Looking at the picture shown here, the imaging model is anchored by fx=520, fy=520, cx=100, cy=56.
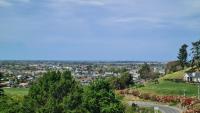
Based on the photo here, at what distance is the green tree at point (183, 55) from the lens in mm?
163750

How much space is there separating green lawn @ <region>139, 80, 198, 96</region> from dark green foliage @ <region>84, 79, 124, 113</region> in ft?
168

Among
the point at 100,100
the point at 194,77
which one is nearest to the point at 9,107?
the point at 100,100

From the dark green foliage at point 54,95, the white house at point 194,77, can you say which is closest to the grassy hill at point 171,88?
the white house at point 194,77

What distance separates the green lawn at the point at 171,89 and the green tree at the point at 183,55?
102 feet

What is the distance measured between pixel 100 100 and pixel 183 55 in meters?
108

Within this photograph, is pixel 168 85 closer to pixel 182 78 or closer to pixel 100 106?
pixel 182 78

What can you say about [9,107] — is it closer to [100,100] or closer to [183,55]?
[100,100]

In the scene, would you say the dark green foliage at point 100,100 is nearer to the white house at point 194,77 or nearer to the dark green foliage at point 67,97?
the dark green foliage at point 67,97

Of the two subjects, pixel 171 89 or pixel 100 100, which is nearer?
pixel 100 100

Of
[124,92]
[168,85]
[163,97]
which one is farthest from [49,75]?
[168,85]

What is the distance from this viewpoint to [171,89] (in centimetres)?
11844

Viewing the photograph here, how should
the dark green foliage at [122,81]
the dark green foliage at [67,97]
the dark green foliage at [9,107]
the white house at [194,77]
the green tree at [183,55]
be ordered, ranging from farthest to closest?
the green tree at [183,55], the dark green foliage at [122,81], the white house at [194,77], the dark green foliage at [9,107], the dark green foliage at [67,97]

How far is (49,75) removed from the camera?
61031mm

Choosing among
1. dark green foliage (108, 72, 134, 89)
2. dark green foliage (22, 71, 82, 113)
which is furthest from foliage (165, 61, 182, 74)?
dark green foliage (22, 71, 82, 113)
